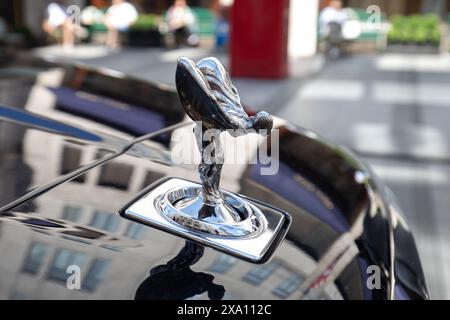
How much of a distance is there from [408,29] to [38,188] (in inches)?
664

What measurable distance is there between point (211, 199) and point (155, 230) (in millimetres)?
156

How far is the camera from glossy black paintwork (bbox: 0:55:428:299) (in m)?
1.13

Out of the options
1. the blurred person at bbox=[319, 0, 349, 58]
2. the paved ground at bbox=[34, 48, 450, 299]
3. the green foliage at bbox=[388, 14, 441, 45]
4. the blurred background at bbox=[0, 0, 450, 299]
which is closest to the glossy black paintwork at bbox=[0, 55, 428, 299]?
the blurred background at bbox=[0, 0, 450, 299]

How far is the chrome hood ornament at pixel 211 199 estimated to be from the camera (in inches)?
48.8

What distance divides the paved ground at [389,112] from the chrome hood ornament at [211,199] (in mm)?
2179

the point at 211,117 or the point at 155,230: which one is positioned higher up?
the point at 211,117

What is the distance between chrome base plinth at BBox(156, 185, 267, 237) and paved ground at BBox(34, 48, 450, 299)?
2142mm

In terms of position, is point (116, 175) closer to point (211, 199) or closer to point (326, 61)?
point (211, 199)

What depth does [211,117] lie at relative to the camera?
125 centimetres

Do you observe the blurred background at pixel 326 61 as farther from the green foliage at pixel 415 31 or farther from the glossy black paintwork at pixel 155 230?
the glossy black paintwork at pixel 155 230
